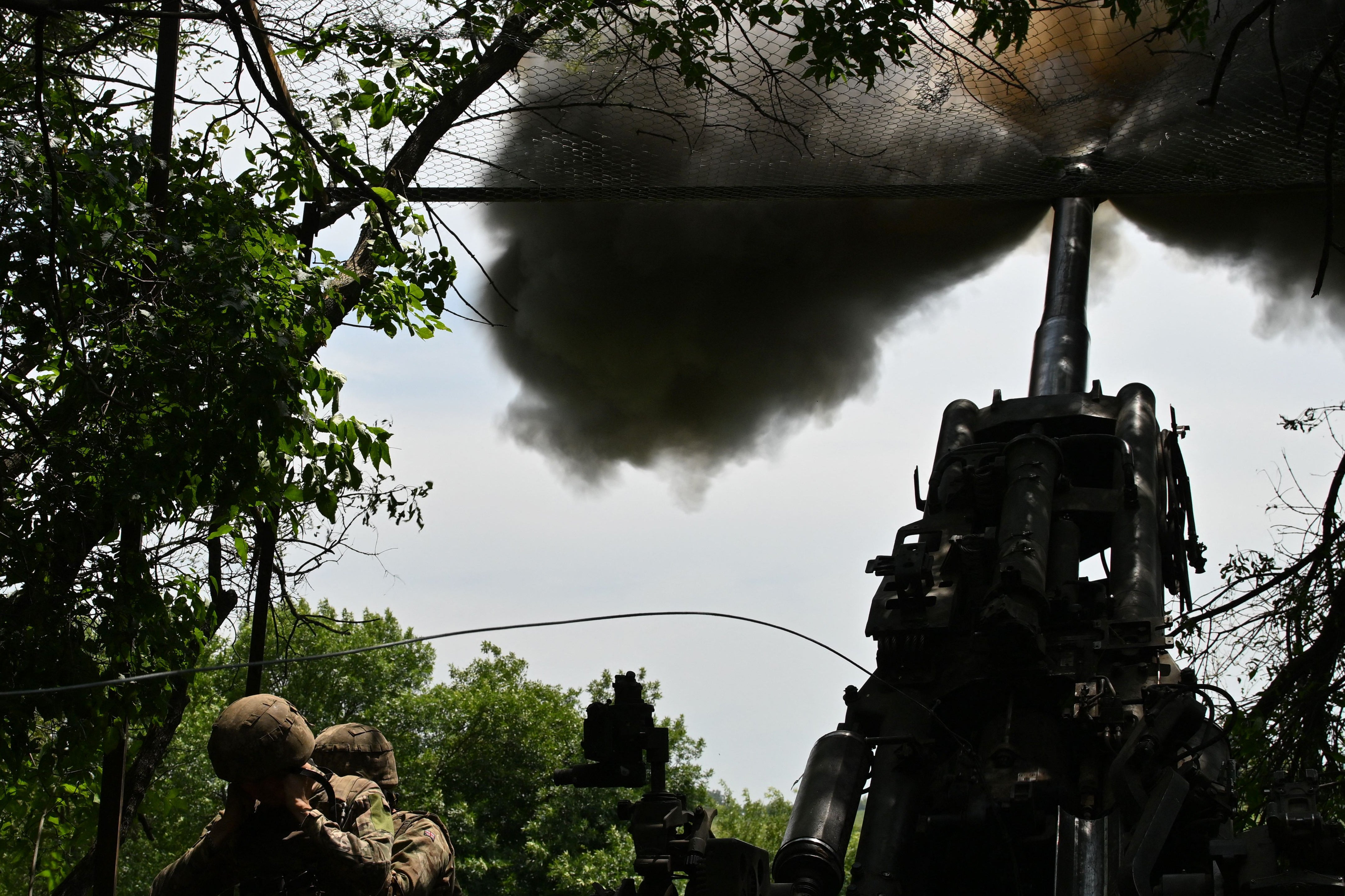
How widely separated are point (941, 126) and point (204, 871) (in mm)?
7089

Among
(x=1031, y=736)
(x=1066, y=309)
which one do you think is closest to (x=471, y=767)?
(x=1066, y=309)

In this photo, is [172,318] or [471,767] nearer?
[172,318]

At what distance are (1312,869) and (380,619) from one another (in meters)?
6.59

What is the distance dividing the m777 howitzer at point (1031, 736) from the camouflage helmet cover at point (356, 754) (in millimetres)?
918

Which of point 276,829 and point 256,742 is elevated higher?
point 256,742

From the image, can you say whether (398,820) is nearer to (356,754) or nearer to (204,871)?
(356,754)

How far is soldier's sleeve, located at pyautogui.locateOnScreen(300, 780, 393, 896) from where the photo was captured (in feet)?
12.1

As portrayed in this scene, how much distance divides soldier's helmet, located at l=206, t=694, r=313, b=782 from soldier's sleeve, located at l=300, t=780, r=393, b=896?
0.17 m

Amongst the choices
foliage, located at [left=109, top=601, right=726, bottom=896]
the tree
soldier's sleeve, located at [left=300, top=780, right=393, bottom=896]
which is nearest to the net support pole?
the tree

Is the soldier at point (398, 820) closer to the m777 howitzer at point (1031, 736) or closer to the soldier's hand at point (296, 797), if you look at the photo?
the soldier's hand at point (296, 797)

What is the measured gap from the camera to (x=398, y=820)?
447cm

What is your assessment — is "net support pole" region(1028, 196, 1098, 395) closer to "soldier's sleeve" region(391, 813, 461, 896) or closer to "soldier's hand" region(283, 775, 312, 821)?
"soldier's sleeve" region(391, 813, 461, 896)

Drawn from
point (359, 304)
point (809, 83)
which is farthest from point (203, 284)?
point (809, 83)

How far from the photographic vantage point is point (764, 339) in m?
11.9
